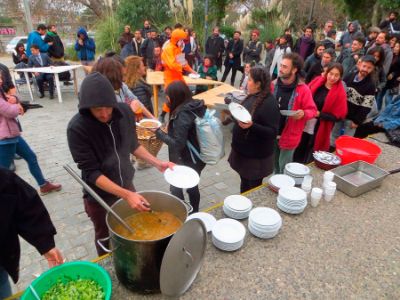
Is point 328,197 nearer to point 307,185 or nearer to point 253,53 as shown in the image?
point 307,185

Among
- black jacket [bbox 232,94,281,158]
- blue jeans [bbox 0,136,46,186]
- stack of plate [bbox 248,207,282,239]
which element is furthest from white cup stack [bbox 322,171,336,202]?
blue jeans [bbox 0,136,46,186]

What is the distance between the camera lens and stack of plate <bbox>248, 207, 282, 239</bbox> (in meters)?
1.77

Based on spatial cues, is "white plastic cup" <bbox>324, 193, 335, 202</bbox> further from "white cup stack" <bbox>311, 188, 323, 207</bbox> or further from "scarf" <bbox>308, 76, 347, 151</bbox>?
"scarf" <bbox>308, 76, 347, 151</bbox>

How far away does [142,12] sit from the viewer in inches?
637

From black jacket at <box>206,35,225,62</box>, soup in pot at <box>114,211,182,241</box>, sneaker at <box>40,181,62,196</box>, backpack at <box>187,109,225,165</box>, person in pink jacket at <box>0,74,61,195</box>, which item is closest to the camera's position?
soup in pot at <box>114,211,182,241</box>

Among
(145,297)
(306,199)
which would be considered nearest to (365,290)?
(306,199)

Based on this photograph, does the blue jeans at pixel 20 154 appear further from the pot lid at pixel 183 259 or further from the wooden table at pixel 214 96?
the wooden table at pixel 214 96

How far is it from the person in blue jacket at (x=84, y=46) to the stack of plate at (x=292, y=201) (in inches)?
377

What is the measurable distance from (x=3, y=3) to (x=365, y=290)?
28.8 m

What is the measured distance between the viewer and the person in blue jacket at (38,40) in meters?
8.54

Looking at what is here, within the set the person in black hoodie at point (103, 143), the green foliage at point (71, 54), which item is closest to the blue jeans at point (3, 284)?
the person in black hoodie at point (103, 143)

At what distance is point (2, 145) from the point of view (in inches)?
128

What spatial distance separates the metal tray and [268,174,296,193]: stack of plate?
41 cm

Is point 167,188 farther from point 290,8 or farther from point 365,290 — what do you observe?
point 290,8
